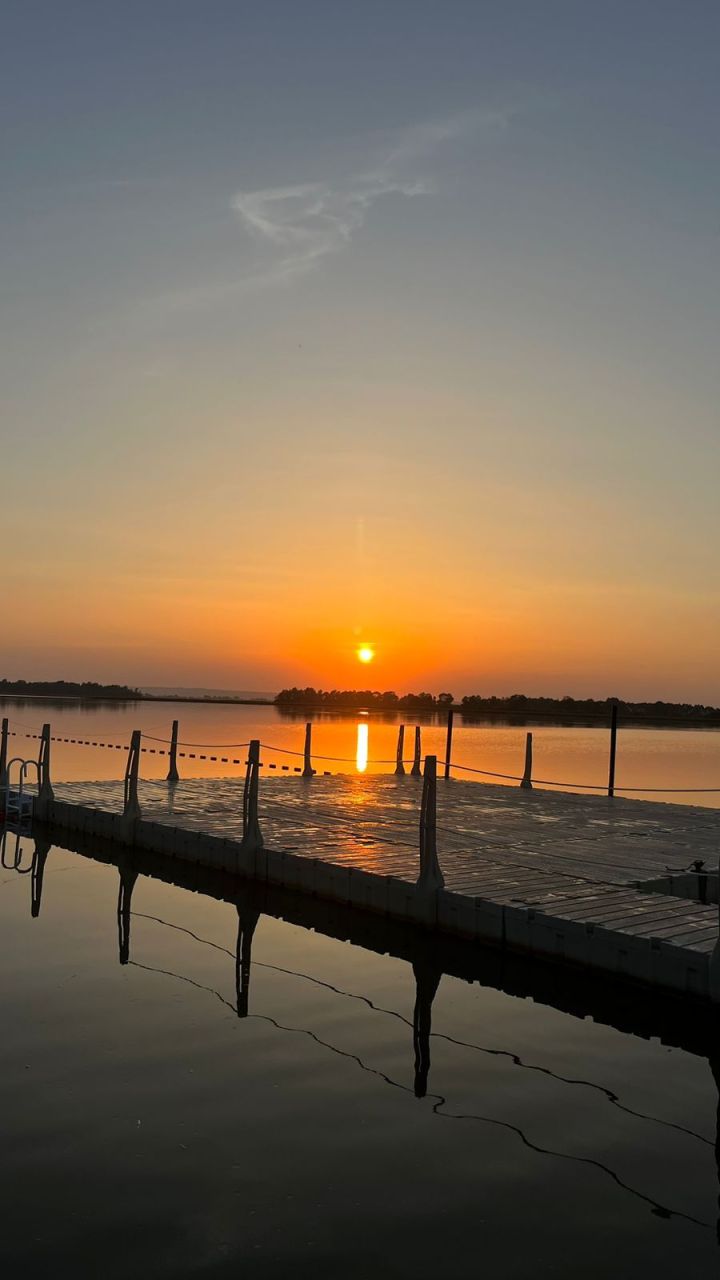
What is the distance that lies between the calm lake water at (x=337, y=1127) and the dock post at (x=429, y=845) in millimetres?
1046

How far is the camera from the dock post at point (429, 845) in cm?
1140

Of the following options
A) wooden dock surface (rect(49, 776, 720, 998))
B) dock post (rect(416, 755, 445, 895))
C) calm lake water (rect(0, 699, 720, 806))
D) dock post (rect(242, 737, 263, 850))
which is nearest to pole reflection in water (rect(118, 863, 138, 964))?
wooden dock surface (rect(49, 776, 720, 998))

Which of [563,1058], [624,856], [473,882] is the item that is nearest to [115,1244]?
[563,1058]

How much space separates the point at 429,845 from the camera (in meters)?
11.5

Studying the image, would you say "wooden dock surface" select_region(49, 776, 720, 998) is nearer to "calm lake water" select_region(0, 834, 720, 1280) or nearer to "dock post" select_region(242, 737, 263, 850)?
"dock post" select_region(242, 737, 263, 850)

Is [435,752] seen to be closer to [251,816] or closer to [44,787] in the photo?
[44,787]

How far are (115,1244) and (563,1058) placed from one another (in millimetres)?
4132

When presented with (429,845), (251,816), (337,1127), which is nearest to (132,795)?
(251,816)

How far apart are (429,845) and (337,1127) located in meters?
5.06

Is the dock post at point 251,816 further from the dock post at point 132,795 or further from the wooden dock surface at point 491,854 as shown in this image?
the dock post at point 132,795

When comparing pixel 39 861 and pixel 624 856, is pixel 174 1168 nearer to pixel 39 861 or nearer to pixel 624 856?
pixel 624 856

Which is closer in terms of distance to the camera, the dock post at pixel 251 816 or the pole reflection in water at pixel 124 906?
the pole reflection in water at pixel 124 906

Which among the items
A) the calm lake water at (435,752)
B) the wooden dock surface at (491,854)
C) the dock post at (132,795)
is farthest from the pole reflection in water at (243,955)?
the calm lake water at (435,752)

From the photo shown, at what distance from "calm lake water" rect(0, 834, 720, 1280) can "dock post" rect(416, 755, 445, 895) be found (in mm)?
1046
